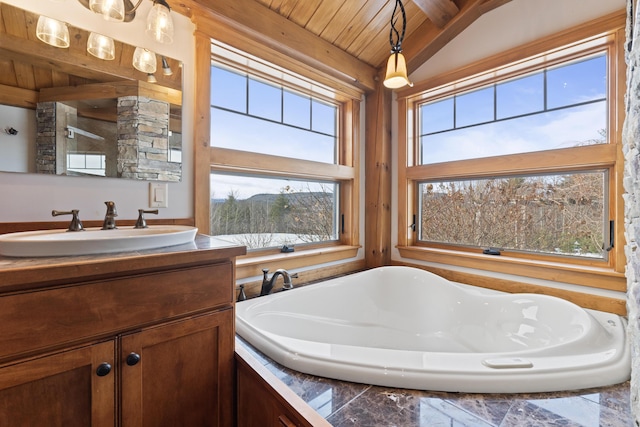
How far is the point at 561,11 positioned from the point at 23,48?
2792 mm

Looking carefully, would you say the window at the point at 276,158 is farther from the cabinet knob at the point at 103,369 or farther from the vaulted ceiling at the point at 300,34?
the cabinet knob at the point at 103,369

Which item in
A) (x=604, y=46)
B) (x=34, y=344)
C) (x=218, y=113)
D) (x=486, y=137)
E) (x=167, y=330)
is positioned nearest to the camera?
(x=34, y=344)

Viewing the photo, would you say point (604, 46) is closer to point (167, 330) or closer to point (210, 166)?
point (210, 166)

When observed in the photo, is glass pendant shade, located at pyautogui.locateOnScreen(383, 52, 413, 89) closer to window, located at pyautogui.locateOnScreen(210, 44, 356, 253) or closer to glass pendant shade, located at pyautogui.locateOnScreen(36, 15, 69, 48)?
window, located at pyautogui.locateOnScreen(210, 44, 356, 253)

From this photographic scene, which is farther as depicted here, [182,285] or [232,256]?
[232,256]

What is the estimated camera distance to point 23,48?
1.13m

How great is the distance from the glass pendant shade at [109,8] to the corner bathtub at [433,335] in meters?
1.45

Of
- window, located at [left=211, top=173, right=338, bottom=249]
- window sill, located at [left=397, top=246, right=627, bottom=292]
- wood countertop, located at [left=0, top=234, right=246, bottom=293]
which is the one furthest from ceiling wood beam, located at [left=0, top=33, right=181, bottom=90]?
window sill, located at [left=397, top=246, right=627, bottom=292]

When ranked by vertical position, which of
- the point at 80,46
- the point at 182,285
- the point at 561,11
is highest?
the point at 561,11

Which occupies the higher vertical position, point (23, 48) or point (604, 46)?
point (604, 46)

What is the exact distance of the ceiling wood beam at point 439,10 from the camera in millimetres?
1913

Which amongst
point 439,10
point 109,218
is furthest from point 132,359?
point 439,10

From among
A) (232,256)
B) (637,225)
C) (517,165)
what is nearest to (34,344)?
(232,256)

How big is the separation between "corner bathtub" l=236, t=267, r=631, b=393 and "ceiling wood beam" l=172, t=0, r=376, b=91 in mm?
1593
